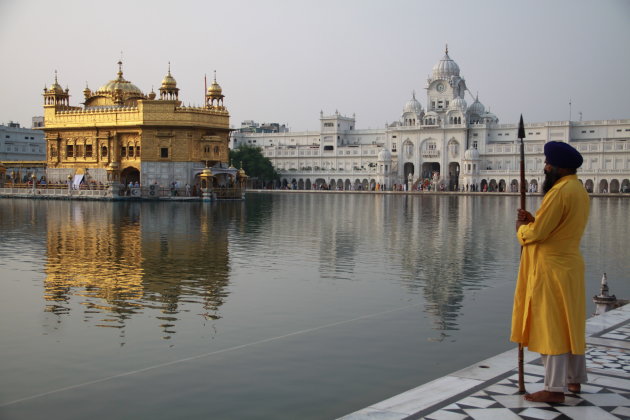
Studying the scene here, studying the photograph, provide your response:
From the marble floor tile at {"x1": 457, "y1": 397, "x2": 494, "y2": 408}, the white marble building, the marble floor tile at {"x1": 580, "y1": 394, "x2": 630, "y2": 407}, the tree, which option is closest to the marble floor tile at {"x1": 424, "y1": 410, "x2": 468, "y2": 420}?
the marble floor tile at {"x1": 457, "y1": 397, "x2": 494, "y2": 408}

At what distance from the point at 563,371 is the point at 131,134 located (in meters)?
49.5

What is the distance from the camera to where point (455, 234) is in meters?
22.8

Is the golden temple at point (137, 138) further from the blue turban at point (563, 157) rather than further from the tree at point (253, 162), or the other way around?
the blue turban at point (563, 157)

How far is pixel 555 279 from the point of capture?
6105mm

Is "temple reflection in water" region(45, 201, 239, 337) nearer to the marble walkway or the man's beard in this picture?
the marble walkway

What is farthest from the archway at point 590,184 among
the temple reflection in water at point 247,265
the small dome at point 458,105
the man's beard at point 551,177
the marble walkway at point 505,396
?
the man's beard at point 551,177

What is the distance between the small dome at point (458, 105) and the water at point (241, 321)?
75208 mm

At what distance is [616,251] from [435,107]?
8087 centimetres

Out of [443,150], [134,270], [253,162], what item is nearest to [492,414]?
[134,270]

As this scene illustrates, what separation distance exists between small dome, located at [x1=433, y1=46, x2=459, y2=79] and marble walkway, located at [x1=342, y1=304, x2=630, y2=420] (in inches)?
3633

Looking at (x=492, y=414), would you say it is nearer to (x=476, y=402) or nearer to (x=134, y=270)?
(x=476, y=402)

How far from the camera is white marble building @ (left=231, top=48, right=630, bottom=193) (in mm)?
82375

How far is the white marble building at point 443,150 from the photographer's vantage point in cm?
8238

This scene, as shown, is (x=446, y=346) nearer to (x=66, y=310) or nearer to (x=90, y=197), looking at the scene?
(x=66, y=310)
